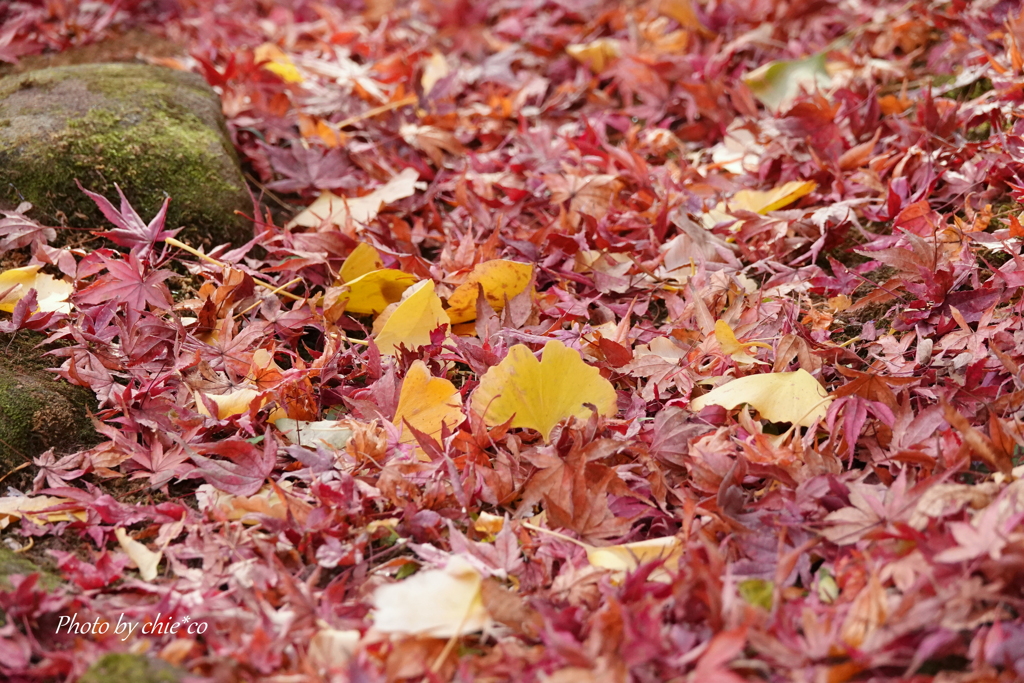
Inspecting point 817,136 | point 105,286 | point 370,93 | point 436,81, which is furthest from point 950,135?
point 105,286

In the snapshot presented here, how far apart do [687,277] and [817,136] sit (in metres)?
0.55

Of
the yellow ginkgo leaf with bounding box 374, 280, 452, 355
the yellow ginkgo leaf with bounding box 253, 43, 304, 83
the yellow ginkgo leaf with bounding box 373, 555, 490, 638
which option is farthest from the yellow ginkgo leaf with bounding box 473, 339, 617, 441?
the yellow ginkgo leaf with bounding box 253, 43, 304, 83

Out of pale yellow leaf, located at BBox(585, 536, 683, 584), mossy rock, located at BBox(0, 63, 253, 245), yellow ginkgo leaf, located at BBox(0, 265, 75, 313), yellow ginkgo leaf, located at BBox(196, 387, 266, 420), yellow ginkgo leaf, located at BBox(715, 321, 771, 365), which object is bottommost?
pale yellow leaf, located at BBox(585, 536, 683, 584)

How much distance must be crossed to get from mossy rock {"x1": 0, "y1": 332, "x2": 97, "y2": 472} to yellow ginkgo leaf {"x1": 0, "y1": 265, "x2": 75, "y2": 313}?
70 mm

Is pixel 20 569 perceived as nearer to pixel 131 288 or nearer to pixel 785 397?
pixel 131 288

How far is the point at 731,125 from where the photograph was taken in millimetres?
2092

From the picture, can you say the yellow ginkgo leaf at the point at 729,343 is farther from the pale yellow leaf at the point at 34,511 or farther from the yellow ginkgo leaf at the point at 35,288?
the yellow ginkgo leaf at the point at 35,288

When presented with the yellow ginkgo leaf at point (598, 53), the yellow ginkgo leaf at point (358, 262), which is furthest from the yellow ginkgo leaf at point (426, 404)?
the yellow ginkgo leaf at point (598, 53)

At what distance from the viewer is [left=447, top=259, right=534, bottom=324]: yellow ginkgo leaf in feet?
4.86

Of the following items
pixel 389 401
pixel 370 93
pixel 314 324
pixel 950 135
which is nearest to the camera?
pixel 389 401

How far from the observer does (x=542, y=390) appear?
1265mm

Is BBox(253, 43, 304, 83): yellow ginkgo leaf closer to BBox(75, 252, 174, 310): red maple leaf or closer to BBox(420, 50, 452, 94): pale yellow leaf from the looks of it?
BBox(420, 50, 452, 94): pale yellow leaf

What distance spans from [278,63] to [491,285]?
125cm

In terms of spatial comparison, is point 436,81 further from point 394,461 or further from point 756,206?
point 394,461
